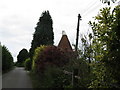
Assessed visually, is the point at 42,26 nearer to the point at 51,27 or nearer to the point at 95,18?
the point at 51,27

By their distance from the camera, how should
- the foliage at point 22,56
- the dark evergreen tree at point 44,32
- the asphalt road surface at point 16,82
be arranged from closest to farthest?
the asphalt road surface at point 16,82 → the dark evergreen tree at point 44,32 → the foliage at point 22,56

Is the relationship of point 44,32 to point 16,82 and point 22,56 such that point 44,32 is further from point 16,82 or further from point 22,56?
point 22,56

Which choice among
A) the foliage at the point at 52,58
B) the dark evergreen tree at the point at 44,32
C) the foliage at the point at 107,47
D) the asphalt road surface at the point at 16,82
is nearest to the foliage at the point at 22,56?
the dark evergreen tree at the point at 44,32

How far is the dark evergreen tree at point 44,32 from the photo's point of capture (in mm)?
40250

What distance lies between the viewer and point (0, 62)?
3219cm

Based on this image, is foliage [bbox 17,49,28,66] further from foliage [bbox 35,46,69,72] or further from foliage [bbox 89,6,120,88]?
foliage [bbox 89,6,120,88]

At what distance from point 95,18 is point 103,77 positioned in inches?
48.5

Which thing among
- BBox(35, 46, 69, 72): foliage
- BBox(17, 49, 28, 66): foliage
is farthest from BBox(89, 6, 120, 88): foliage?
BBox(17, 49, 28, 66): foliage

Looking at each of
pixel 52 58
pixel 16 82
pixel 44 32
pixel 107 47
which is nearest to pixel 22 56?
pixel 44 32

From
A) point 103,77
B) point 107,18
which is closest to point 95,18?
point 107,18

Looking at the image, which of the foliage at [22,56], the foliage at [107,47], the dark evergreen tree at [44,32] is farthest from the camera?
the foliage at [22,56]

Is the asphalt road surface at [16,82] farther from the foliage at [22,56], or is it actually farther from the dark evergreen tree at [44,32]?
the foliage at [22,56]

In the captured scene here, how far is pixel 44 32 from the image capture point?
40812mm

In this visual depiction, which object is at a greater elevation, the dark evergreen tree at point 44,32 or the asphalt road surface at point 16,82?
the dark evergreen tree at point 44,32
